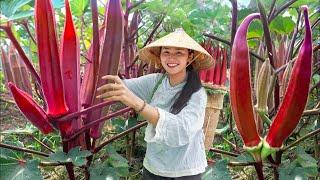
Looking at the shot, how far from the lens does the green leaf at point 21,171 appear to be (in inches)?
53.6

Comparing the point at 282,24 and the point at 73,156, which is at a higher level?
the point at 282,24

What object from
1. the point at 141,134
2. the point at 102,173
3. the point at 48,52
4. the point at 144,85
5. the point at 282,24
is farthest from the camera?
the point at 141,134

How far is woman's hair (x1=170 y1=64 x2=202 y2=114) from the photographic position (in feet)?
4.86


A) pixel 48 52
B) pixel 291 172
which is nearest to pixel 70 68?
pixel 48 52

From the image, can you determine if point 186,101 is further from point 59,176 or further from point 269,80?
point 59,176

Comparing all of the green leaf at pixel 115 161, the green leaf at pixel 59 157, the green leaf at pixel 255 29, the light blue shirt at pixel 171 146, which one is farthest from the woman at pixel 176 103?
the green leaf at pixel 255 29

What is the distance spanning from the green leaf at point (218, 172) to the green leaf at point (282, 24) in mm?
633

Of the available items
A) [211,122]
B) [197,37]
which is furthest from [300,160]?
[197,37]

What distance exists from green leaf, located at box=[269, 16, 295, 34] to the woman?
0.43 meters

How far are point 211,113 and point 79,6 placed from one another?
63 cm

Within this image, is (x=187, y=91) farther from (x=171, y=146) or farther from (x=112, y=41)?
(x=112, y=41)

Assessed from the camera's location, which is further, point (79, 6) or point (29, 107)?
point (79, 6)

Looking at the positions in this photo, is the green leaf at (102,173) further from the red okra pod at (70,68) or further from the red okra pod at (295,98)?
the red okra pod at (295,98)

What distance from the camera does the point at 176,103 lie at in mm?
1494
